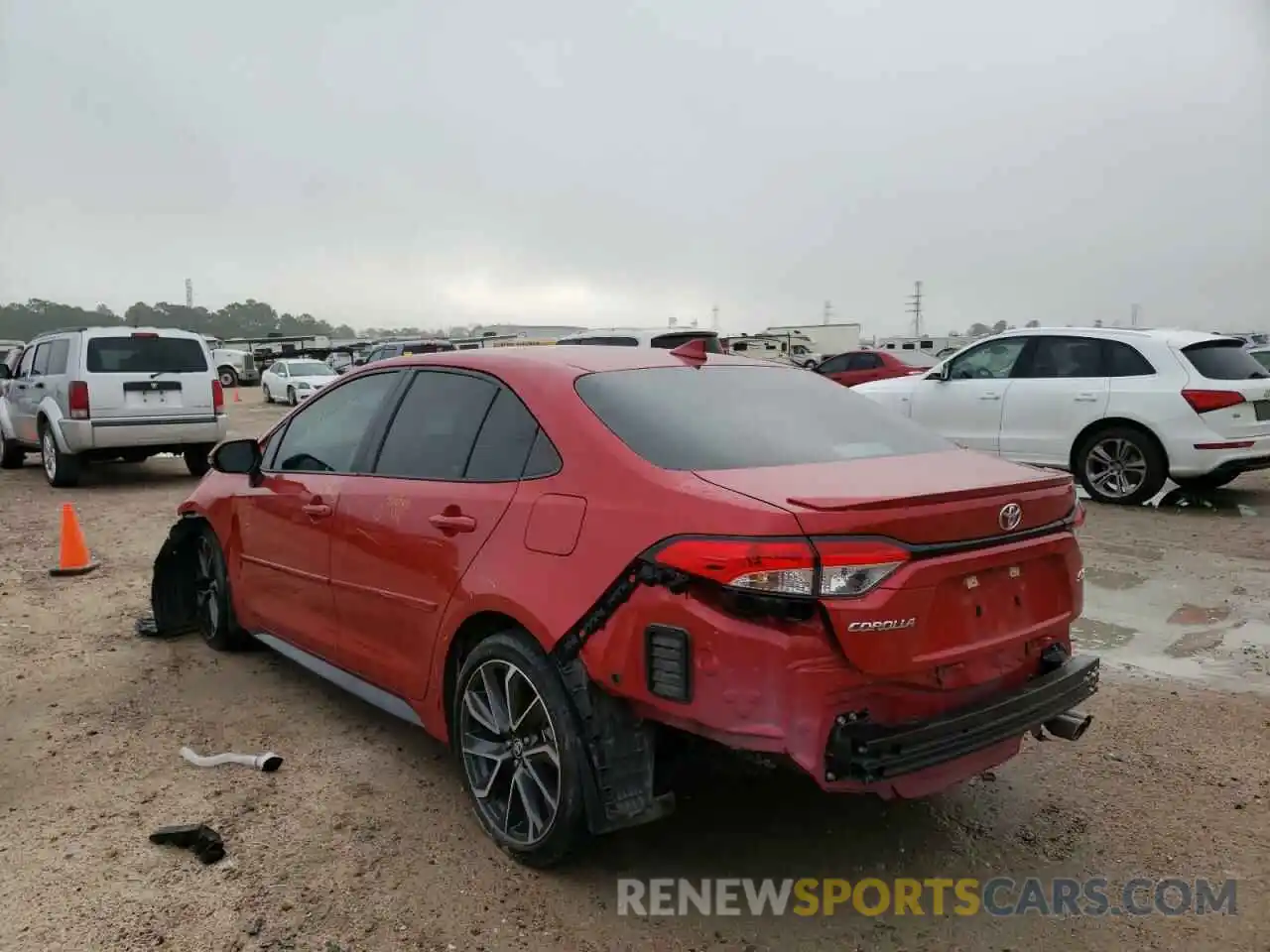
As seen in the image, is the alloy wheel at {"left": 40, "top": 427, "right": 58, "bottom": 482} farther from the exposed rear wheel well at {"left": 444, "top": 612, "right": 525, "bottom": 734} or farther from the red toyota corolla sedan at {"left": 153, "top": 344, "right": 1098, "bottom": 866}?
the exposed rear wheel well at {"left": 444, "top": 612, "right": 525, "bottom": 734}

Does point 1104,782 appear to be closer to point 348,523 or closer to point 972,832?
point 972,832

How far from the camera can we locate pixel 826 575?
238cm

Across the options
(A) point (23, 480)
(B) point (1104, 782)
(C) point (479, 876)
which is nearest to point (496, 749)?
(C) point (479, 876)

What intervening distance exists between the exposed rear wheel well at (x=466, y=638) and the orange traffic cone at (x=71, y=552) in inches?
197

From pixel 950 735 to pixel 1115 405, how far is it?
7.52 meters

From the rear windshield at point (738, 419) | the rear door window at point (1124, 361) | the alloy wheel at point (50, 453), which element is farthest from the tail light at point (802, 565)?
the alloy wheel at point (50, 453)

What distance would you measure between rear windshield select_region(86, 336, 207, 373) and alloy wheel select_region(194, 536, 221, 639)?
705 centimetres

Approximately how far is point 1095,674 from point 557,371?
2.04 meters

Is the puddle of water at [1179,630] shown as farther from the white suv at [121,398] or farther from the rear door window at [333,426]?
the white suv at [121,398]

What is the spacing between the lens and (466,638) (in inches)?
128

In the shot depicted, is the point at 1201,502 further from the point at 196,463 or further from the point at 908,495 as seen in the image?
the point at 196,463

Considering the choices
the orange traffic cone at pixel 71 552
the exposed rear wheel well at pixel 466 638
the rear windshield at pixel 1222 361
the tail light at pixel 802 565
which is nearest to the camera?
the tail light at pixel 802 565

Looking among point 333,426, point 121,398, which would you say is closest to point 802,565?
point 333,426

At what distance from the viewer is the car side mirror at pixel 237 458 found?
4582 mm
